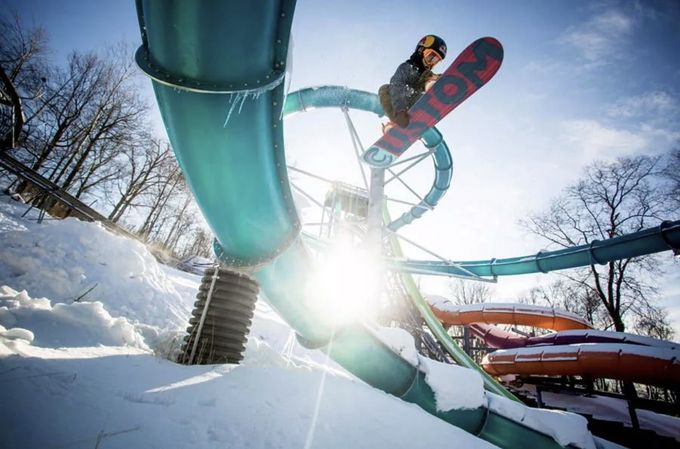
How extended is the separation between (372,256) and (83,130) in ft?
73.4

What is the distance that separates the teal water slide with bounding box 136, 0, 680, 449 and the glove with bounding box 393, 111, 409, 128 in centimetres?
356

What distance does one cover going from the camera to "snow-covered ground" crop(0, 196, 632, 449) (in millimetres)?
1627

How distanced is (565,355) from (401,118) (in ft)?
30.0

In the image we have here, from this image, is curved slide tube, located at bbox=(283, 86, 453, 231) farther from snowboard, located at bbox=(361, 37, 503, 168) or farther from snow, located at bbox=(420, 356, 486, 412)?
snow, located at bbox=(420, 356, 486, 412)

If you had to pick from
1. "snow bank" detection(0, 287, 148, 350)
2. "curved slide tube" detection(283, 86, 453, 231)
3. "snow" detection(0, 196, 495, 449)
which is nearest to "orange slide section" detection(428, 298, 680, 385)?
"curved slide tube" detection(283, 86, 453, 231)

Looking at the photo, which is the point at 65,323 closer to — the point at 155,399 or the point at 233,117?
the point at 155,399

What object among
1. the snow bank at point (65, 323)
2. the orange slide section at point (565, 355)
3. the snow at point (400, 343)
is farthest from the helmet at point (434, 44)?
the orange slide section at point (565, 355)

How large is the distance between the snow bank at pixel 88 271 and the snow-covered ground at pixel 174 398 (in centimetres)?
19

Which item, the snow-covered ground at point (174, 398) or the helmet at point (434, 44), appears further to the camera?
the helmet at point (434, 44)

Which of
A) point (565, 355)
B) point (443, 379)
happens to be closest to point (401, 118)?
point (443, 379)

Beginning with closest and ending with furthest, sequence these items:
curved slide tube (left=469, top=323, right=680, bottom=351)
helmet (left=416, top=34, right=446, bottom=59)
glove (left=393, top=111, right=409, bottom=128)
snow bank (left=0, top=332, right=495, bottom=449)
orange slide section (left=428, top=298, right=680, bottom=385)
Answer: snow bank (left=0, top=332, right=495, bottom=449), helmet (left=416, top=34, right=446, bottom=59), glove (left=393, top=111, right=409, bottom=128), orange slide section (left=428, top=298, right=680, bottom=385), curved slide tube (left=469, top=323, right=680, bottom=351)

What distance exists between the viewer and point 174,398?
2.15 m

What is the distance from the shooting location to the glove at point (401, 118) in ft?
17.0

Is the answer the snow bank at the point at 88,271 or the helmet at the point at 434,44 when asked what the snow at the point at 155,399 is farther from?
the helmet at the point at 434,44
